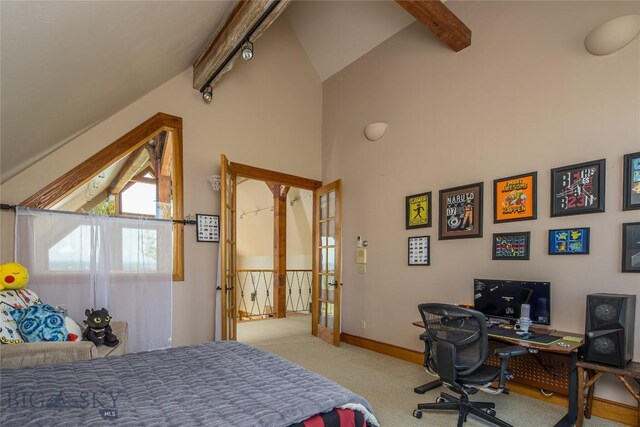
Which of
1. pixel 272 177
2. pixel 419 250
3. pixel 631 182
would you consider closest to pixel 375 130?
pixel 272 177

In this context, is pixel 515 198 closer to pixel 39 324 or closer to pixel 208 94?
pixel 208 94

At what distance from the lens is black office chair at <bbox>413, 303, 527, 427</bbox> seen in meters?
2.21

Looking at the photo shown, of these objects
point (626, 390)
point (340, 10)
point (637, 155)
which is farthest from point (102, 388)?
point (340, 10)

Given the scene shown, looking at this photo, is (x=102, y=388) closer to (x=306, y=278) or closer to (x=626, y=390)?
(x=626, y=390)

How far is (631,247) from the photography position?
245cm

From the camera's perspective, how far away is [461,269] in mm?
3510

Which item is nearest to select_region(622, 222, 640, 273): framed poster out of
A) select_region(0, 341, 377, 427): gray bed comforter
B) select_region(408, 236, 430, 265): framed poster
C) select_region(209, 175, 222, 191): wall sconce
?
select_region(408, 236, 430, 265): framed poster

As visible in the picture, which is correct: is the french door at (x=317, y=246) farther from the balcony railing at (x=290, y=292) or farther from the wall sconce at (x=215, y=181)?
the balcony railing at (x=290, y=292)

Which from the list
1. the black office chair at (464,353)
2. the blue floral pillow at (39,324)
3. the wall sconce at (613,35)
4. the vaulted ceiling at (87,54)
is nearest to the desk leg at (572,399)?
the black office chair at (464,353)

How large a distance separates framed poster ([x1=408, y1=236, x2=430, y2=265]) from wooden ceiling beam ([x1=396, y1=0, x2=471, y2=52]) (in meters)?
2.14

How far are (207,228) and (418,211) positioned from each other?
2.59m

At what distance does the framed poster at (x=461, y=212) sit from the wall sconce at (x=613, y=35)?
138cm

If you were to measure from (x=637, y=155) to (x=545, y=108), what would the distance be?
806 millimetres

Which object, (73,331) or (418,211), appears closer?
(73,331)
